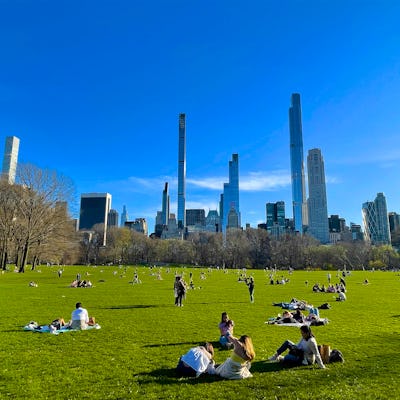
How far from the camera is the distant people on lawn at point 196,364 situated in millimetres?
9836

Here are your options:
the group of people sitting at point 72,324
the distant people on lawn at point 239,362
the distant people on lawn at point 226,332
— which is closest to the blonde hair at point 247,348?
the distant people on lawn at point 239,362

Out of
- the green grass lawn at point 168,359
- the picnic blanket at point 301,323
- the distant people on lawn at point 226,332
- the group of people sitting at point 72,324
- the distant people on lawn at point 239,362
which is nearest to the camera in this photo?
the green grass lawn at point 168,359

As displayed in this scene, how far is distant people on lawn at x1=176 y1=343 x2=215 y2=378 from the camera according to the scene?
9.84 meters

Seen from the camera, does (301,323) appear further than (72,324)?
Yes

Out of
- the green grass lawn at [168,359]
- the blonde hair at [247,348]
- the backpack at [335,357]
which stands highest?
the blonde hair at [247,348]

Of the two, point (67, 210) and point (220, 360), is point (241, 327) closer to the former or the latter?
point (220, 360)

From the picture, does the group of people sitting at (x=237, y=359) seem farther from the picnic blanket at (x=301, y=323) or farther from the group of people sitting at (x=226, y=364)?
the picnic blanket at (x=301, y=323)

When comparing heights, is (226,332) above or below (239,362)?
above

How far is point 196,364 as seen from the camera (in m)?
9.90

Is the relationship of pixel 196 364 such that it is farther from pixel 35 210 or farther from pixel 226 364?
pixel 35 210

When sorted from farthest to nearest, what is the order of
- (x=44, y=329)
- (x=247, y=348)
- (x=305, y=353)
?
(x=44, y=329) → (x=305, y=353) → (x=247, y=348)

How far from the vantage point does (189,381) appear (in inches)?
373

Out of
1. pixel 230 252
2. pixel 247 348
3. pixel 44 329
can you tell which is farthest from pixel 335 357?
pixel 230 252

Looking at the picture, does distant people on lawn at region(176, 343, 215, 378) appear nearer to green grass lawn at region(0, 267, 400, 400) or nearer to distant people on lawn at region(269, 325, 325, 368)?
green grass lawn at region(0, 267, 400, 400)
